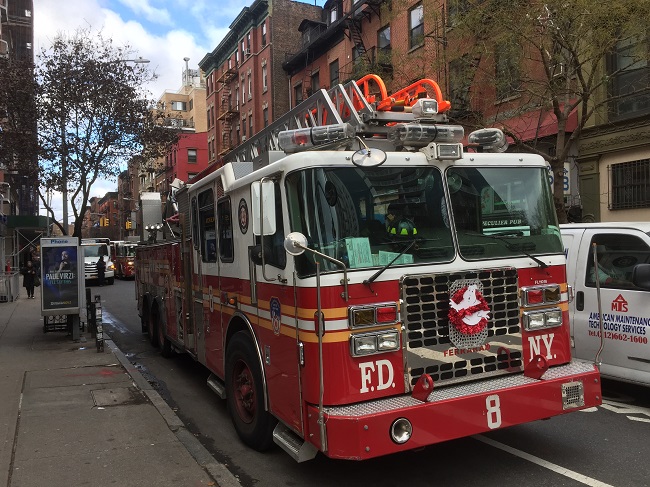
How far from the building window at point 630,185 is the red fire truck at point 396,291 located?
11600mm

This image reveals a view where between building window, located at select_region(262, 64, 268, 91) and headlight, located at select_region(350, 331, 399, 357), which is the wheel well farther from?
building window, located at select_region(262, 64, 268, 91)

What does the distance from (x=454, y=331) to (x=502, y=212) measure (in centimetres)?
109

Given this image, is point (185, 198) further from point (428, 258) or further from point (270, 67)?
point (270, 67)

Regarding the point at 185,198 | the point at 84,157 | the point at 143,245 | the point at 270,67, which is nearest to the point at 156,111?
the point at 84,157

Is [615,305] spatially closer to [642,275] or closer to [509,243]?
[642,275]

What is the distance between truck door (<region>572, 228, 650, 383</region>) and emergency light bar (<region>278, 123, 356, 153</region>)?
3.01 metres

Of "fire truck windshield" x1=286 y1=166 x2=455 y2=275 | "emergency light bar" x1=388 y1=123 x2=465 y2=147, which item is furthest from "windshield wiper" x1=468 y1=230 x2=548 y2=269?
"emergency light bar" x1=388 y1=123 x2=465 y2=147

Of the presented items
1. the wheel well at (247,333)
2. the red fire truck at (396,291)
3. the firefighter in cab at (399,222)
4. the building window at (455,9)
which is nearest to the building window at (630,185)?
the building window at (455,9)

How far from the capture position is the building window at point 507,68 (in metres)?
11.7

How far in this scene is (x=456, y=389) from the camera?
3.93 meters

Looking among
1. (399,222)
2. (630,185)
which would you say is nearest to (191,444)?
(399,222)

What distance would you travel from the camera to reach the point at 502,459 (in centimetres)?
455

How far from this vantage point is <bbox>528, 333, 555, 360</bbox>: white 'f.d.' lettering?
4316 mm

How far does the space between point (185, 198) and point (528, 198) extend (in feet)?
13.9
